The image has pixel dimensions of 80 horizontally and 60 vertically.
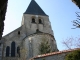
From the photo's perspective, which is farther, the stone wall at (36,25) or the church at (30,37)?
the stone wall at (36,25)

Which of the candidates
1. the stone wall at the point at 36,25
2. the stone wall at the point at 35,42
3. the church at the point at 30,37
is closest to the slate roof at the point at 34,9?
the church at the point at 30,37

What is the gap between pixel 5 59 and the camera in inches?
1265

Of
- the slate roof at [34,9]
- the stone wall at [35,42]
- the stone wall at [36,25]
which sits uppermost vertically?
the slate roof at [34,9]

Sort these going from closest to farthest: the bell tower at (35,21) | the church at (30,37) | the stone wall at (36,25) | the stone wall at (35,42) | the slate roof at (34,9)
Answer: the stone wall at (35,42)
the church at (30,37)
the stone wall at (36,25)
the bell tower at (35,21)
the slate roof at (34,9)

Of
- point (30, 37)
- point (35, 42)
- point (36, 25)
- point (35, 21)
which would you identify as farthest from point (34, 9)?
point (35, 42)

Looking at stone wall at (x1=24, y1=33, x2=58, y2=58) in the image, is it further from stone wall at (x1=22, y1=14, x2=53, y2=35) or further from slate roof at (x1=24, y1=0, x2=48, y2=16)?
slate roof at (x1=24, y1=0, x2=48, y2=16)

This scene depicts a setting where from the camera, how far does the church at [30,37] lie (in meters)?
31.4

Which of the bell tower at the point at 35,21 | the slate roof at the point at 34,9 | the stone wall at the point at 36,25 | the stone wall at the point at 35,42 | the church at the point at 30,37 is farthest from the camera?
the slate roof at the point at 34,9

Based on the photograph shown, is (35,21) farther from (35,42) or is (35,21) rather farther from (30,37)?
(35,42)

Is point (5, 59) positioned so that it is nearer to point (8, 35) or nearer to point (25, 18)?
point (8, 35)

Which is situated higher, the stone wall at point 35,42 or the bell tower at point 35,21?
the bell tower at point 35,21

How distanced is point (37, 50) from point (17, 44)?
513cm

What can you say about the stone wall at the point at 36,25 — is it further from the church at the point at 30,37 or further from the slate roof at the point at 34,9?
the slate roof at the point at 34,9

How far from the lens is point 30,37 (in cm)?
3256
